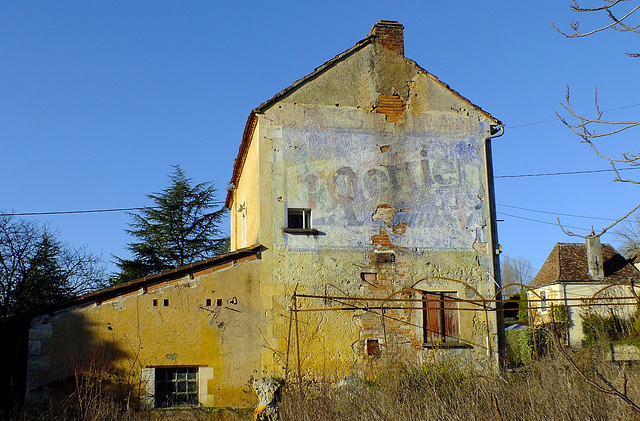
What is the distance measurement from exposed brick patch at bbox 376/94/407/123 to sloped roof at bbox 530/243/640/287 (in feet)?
61.9

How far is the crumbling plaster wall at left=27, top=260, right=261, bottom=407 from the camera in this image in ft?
42.1

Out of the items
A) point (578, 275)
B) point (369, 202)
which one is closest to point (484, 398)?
point (369, 202)

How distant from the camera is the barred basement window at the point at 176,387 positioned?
13.4m

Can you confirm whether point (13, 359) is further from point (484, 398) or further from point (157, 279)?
point (484, 398)

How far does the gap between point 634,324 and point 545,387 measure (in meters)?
18.7

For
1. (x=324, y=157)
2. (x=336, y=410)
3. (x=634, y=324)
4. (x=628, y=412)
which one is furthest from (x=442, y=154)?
(x=634, y=324)

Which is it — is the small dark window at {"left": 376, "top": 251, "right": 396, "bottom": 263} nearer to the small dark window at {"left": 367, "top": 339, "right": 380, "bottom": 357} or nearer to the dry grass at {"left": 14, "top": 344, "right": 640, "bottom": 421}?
the small dark window at {"left": 367, "top": 339, "right": 380, "bottom": 357}

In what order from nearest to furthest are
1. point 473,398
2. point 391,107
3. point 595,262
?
point 473,398 < point 391,107 < point 595,262

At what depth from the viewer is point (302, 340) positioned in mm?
14047

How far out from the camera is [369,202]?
15016 millimetres

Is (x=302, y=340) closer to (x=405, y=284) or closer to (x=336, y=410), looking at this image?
(x=405, y=284)

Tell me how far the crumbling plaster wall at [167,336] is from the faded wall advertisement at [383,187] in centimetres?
198

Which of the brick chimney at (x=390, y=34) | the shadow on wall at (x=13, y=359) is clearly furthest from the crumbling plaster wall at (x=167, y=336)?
the brick chimney at (x=390, y=34)

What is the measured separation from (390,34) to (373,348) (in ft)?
25.4
